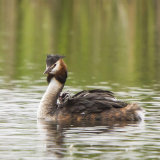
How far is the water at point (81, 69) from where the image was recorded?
12.5 metres

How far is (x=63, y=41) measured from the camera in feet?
108

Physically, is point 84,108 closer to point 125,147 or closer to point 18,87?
point 125,147

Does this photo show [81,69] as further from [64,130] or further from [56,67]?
[64,130]

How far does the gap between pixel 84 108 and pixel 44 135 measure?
1.73m

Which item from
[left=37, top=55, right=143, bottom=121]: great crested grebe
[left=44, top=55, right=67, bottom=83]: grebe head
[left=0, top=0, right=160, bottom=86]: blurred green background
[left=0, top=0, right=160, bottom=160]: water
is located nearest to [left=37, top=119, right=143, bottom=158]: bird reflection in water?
[left=0, top=0, right=160, bottom=160]: water

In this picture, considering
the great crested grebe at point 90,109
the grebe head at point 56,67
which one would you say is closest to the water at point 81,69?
the great crested grebe at point 90,109

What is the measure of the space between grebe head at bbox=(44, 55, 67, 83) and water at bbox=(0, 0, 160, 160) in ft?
2.94

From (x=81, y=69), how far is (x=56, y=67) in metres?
8.29

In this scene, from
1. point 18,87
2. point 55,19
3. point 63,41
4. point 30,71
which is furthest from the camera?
point 55,19

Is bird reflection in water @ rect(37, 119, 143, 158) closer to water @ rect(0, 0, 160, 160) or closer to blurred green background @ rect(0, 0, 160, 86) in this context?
water @ rect(0, 0, 160, 160)

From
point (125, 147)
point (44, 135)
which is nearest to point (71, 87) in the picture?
point (44, 135)

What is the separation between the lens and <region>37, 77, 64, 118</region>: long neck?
1555 cm

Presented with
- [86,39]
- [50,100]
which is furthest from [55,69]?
[86,39]

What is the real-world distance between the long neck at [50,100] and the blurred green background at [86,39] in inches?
198
